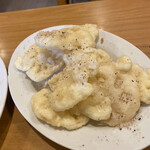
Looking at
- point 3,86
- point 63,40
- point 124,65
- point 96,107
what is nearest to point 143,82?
point 124,65

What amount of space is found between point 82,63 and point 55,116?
0.17 meters

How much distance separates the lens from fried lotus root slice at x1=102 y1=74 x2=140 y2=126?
1.69ft

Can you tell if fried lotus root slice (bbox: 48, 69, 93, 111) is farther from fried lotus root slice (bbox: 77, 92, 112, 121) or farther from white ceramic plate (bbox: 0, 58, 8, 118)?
white ceramic plate (bbox: 0, 58, 8, 118)

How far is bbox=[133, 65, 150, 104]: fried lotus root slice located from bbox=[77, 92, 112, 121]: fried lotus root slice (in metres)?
0.13

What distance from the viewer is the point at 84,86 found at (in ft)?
1.43

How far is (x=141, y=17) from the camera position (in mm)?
940

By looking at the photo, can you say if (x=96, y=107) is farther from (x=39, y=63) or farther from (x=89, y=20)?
→ (x=89, y=20)

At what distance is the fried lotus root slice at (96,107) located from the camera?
18.6 inches

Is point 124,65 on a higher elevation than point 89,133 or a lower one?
higher

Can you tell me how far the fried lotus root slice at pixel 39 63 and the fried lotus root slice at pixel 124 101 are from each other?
8.6 inches

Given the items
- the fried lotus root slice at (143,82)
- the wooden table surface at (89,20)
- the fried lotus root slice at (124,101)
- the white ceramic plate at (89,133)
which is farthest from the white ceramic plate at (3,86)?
the fried lotus root slice at (143,82)

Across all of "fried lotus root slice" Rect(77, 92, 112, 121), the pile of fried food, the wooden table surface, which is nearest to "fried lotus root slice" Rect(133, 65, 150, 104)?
the pile of fried food

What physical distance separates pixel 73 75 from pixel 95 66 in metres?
0.07

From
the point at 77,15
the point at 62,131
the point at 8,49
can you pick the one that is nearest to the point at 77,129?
the point at 62,131
